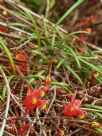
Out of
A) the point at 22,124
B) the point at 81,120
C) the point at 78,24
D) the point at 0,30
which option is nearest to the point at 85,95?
the point at 81,120

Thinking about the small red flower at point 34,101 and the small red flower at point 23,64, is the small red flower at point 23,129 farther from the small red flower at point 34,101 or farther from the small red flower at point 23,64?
the small red flower at point 23,64

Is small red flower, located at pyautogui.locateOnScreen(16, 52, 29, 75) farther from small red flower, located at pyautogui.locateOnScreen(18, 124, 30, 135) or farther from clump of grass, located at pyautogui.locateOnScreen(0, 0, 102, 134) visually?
small red flower, located at pyautogui.locateOnScreen(18, 124, 30, 135)

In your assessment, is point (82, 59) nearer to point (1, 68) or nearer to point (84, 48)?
point (84, 48)

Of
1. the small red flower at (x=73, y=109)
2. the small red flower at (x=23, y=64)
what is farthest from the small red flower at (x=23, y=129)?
the small red flower at (x=23, y=64)

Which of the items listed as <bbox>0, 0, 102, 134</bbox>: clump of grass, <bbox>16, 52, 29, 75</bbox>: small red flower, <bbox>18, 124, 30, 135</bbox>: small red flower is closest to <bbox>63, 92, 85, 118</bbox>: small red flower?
<bbox>0, 0, 102, 134</bbox>: clump of grass

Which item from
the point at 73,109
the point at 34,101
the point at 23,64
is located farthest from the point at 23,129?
the point at 23,64
